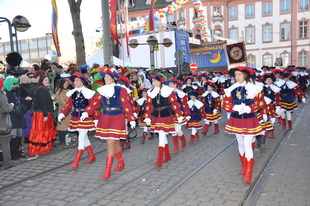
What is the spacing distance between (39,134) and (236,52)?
75.3ft

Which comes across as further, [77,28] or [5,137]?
[77,28]

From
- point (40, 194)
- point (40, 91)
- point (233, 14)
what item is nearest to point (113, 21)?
point (40, 91)

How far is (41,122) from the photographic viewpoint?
25.2 feet

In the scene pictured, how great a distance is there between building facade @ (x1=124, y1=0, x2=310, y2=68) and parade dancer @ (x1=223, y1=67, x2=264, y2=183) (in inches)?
1666

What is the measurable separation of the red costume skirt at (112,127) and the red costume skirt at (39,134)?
8.05 feet

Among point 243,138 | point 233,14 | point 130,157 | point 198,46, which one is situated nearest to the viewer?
point 243,138

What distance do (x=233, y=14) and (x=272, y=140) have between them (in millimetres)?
44784

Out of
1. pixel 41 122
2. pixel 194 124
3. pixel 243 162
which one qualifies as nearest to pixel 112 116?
pixel 243 162

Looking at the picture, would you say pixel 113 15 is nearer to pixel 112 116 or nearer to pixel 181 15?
pixel 112 116

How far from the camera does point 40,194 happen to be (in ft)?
16.8

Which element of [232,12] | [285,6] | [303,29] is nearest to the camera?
[303,29]

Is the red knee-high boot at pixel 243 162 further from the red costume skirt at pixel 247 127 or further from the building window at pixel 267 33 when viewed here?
the building window at pixel 267 33

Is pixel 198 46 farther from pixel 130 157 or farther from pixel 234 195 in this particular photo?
pixel 234 195

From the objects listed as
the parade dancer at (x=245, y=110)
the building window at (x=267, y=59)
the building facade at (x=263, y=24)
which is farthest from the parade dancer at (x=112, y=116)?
the building window at (x=267, y=59)
